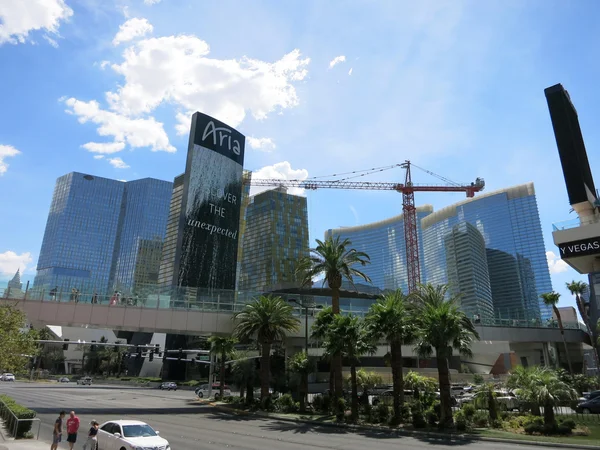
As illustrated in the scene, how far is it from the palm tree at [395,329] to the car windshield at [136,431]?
18246mm

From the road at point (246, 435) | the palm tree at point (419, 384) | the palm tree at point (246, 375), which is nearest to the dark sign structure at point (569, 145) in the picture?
the palm tree at point (419, 384)

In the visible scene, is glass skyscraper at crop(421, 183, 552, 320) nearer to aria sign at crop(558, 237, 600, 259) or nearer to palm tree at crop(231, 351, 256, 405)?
aria sign at crop(558, 237, 600, 259)

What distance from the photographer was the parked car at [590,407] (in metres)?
33.0

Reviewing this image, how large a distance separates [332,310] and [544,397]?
18642mm

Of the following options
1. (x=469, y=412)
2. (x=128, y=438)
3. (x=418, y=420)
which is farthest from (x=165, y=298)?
(x=469, y=412)

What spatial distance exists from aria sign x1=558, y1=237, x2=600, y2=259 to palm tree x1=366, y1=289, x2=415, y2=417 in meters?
33.1

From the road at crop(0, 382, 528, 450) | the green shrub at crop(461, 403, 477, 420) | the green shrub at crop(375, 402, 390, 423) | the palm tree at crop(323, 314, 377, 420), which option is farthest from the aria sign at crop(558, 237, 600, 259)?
the road at crop(0, 382, 528, 450)

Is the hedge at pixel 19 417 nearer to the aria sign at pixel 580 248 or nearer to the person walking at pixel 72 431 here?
the person walking at pixel 72 431

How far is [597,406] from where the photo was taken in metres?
33.0

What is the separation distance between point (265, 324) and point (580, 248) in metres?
40.5

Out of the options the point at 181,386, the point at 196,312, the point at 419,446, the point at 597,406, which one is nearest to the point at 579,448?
the point at 419,446

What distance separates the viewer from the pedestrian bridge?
1496 inches

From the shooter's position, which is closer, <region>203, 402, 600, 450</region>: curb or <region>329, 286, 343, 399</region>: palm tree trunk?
<region>203, 402, 600, 450</region>: curb

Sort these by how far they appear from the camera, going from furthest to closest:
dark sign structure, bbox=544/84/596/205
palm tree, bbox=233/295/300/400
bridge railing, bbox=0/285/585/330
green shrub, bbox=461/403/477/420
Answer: dark sign structure, bbox=544/84/596/205, palm tree, bbox=233/295/300/400, bridge railing, bbox=0/285/585/330, green shrub, bbox=461/403/477/420
